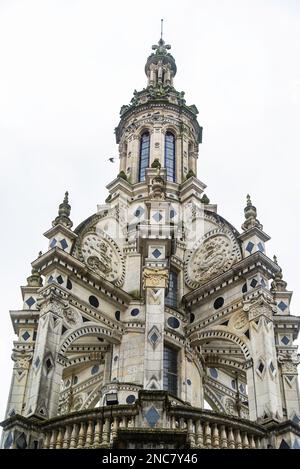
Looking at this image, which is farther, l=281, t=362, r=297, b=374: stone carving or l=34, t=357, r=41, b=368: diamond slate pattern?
l=281, t=362, r=297, b=374: stone carving

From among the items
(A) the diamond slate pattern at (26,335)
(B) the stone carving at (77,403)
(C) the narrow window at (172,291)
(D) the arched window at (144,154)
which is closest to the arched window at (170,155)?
(D) the arched window at (144,154)

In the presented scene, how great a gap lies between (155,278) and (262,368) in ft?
16.6

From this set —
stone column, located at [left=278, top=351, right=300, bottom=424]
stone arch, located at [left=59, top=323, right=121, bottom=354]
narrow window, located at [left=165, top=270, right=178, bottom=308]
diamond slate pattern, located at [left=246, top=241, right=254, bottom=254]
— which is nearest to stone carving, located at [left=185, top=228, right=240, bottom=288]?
narrow window, located at [left=165, top=270, right=178, bottom=308]

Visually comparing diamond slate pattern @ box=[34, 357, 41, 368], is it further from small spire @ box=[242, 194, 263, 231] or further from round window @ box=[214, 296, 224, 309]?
small spire @ box=[242, 194, 263, 231]

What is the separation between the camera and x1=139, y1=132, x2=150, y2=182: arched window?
1499 inches

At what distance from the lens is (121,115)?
4119cm

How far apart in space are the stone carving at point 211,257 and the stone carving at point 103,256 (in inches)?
124

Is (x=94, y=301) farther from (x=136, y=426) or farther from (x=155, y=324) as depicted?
(x=136, y=426)

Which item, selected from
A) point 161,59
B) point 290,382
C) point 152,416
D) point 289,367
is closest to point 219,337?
point 289,367

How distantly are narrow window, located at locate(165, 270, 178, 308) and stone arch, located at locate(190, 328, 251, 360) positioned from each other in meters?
1.88

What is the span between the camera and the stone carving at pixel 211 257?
3198 cm

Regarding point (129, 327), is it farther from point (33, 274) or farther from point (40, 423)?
point (40, 423)

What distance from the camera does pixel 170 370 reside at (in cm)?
3039
